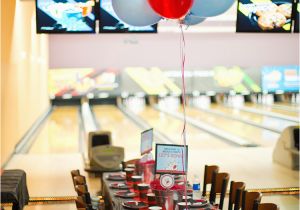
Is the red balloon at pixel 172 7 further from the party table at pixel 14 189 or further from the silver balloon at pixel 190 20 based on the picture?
the party table at pixel 14 189

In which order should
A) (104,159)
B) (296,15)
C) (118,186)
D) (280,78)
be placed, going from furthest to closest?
1. (280,78)
2. (104,159)
3. (296,15)
4. (118,186)

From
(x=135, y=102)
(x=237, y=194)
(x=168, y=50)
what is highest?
(x=168, y=50)

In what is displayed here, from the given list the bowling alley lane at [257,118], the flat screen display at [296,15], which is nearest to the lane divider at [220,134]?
the bowling alley lane at [257,118]

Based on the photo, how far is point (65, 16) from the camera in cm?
697

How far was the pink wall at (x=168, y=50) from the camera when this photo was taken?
17.8 m

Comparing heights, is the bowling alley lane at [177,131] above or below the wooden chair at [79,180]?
below

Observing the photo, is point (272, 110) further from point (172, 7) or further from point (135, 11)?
point (172, 7)

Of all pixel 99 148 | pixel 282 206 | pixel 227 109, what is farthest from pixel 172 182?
pixel 227 109

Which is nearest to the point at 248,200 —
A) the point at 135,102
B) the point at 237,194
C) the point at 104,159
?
the point at 237,194

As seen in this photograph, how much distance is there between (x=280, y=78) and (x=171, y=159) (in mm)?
14819

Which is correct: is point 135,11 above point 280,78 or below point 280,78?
above

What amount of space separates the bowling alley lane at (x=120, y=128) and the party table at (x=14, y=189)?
344cm

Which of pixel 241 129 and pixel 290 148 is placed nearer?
pixel 290 148

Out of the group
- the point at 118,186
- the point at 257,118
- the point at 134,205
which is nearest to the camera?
the point at 134,205
